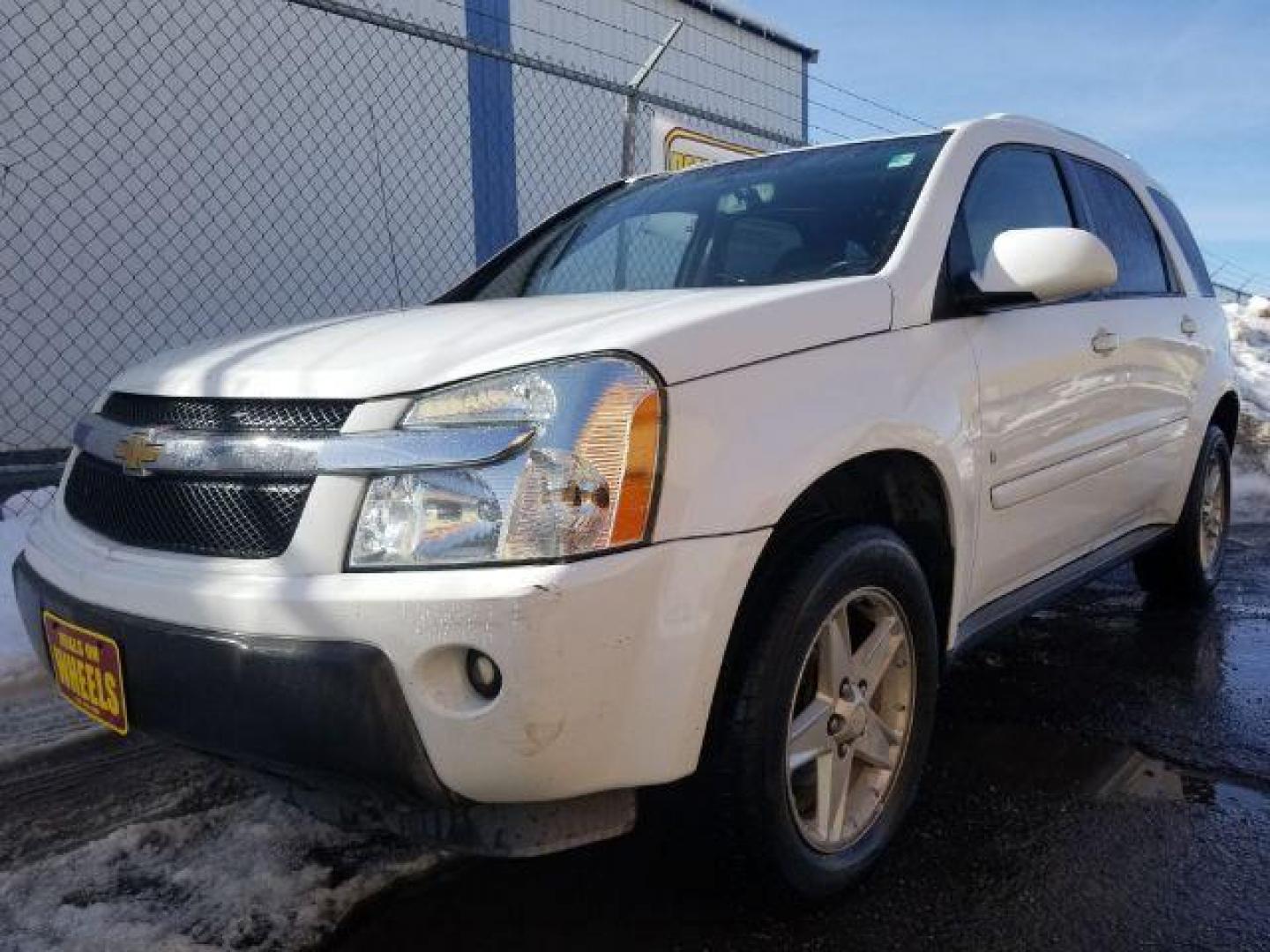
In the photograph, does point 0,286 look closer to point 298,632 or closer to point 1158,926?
point 298,632

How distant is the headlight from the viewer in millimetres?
1670

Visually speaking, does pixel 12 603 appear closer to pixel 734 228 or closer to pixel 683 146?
pixel 734 228

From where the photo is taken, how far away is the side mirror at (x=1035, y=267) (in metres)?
2.54

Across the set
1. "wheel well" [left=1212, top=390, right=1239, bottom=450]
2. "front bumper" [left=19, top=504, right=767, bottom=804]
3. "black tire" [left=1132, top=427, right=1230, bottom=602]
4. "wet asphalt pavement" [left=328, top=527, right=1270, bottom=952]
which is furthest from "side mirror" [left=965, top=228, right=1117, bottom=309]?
"wheel well" [left=1212, top=390, right=1239, bottom=450]

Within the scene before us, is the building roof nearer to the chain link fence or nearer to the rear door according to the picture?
the chain link fence

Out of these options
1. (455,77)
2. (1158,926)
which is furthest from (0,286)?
(1158,926)

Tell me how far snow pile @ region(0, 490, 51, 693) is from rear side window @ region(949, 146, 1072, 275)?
121 inches

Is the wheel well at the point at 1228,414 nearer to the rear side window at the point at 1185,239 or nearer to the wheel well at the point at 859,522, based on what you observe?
the rear side window at the point at 1185,239

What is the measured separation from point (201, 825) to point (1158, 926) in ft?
7.03

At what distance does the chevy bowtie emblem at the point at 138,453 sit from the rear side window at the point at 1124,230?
114 inches

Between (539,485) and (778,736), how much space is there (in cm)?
67

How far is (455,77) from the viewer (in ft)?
24.9

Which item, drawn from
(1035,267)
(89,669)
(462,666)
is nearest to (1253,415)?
(1035,267)

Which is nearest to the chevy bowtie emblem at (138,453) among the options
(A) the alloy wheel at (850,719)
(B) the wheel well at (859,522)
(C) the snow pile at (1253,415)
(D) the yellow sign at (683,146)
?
(B) the wheel well at (859,522)
